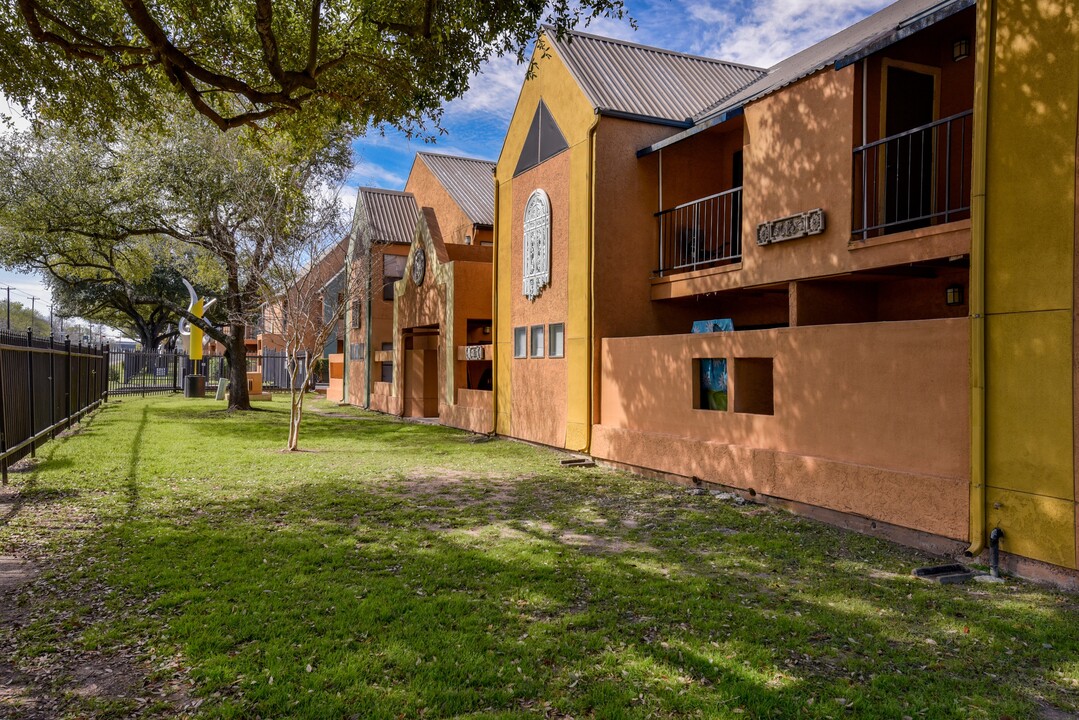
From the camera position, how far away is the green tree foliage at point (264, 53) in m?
9.46

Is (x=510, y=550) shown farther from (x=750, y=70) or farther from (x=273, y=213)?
(x=273, y=213)

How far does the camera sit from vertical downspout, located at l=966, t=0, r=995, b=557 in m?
6.67

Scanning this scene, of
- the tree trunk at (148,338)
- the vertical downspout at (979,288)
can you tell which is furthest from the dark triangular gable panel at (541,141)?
the tree trunk at (148,338)

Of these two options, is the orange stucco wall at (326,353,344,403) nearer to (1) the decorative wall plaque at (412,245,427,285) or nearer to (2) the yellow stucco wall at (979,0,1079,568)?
(1) the decorative wall plaque at (412,245,427,285)

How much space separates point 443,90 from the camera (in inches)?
430

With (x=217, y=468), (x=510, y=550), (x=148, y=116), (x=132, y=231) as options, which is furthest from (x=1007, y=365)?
(x=132, y=231)

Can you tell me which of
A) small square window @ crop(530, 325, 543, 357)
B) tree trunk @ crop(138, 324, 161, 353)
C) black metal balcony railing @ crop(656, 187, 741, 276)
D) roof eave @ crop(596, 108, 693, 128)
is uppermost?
roof eave @ crop(596, 108, 693, 128)

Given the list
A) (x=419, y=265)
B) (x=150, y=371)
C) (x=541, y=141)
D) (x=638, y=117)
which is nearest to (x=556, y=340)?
(x=541, y=141)

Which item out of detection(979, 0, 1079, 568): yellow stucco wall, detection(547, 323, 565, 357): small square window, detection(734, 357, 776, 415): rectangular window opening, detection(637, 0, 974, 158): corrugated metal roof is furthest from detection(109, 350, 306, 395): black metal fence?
detection(979, 0, 1079, 568): yellow stucco wall

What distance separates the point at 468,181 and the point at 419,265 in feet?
22.9

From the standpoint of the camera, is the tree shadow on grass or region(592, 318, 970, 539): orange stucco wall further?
region(592, 318, 970, 539): orange stucco wall

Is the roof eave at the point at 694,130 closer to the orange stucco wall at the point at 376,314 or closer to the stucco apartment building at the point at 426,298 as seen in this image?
the stucco apartment building at the point at 426,298

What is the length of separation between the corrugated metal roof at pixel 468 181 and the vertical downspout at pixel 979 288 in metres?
18.6

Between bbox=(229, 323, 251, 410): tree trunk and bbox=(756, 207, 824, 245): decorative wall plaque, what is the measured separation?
69.5 feet
